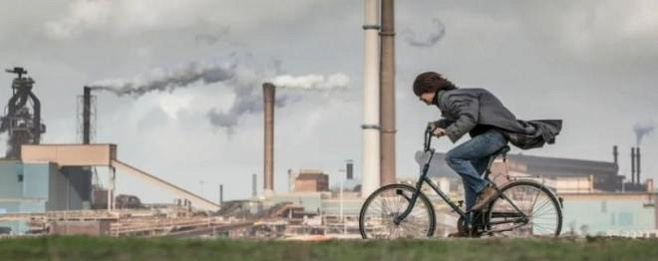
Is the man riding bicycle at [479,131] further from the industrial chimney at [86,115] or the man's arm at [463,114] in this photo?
the industrial chimney at [86,115]

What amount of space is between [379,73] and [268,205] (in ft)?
98.8

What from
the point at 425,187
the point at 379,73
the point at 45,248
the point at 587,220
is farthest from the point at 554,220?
the point at 587,220

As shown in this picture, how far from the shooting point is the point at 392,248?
6570mm

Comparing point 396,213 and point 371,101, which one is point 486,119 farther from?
point 371,101

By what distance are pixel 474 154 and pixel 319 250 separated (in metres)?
2.24

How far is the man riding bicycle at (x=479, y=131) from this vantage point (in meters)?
8.04

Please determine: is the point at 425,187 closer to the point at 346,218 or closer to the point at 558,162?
the point at 346,218

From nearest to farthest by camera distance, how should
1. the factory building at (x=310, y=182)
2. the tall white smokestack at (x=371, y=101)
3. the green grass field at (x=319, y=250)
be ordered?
the green grass field at (x=319, y=250) → the tall white smokestack at (x=371, y=101) → the factory building at (x=310, y=182)

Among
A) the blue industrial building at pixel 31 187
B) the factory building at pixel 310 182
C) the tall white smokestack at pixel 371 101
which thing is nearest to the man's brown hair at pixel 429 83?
the tall white smokestack at pixel 371 101

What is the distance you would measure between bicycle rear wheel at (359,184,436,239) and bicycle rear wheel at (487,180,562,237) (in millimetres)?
478

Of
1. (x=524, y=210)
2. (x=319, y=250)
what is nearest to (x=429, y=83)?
(x=524, y=210)

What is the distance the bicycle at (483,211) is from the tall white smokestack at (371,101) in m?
60.6

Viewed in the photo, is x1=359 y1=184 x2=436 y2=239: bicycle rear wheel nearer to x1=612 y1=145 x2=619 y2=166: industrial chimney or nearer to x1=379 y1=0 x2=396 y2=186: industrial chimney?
x1=379 y1=0 x2=396 y2=186: industrial chimney

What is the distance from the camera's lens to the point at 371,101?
2753 inches
